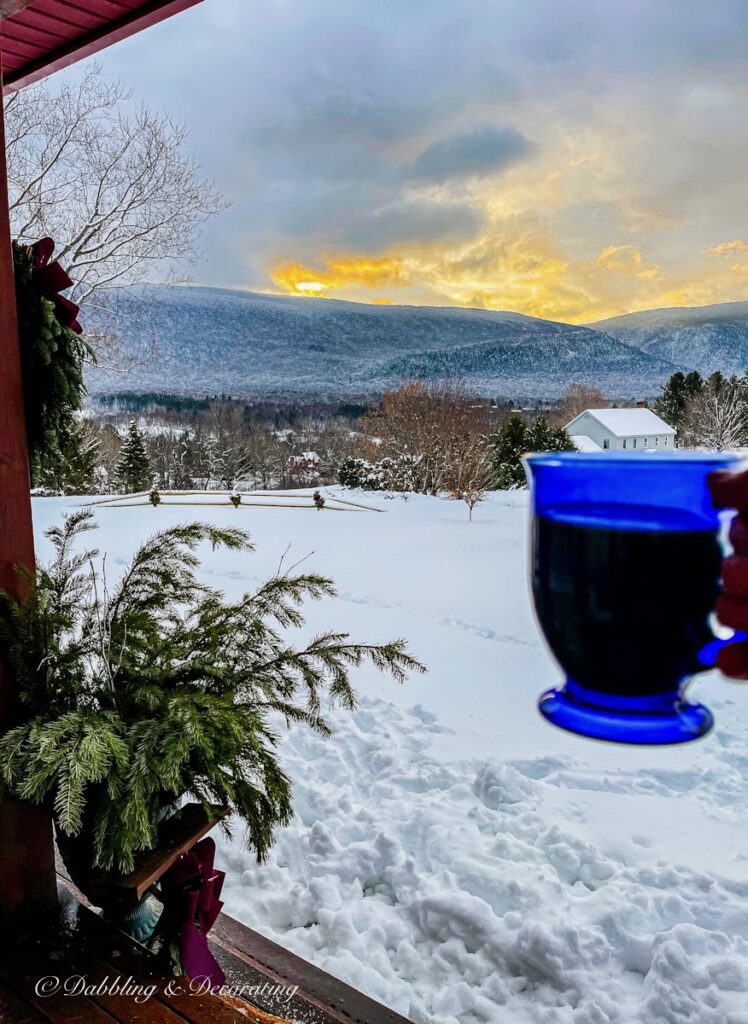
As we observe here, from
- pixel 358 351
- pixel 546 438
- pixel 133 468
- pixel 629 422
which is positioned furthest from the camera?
pixel 358 351

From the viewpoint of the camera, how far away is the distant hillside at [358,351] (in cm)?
1673

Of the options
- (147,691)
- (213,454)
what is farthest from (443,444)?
(147,691)

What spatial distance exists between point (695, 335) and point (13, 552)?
15.4 metres

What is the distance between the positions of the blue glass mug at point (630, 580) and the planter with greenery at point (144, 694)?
3.26ft

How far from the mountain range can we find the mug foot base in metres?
8.10

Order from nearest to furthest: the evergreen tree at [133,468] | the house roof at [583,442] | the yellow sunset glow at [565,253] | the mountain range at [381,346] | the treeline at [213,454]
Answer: the house roof at [583,442] < the evergreen tree at [133,468] < the treeline at [213,454] < the mountain range at [381,346] < the yellow sunset glow at [565,253]

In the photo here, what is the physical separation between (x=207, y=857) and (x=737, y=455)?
1383mm

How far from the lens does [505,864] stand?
77.3 inches

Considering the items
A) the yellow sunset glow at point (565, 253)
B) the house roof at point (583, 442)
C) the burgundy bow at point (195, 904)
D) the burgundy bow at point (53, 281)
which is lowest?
the burgundy bow at point (195, 904)

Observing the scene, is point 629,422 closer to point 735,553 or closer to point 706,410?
point 706,410

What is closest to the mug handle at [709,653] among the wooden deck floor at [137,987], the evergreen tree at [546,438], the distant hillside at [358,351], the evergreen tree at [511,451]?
the wooden deck floor at [137,987]

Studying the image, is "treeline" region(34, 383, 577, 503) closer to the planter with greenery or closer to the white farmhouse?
the white farmhouse

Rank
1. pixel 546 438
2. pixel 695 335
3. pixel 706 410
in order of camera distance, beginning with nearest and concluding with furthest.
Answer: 1. pixel 706 410
2. pixel 546 438
3. pixel 695 335

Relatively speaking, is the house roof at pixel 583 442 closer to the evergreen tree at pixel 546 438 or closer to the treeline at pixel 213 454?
the evergreen tree at pixel 546 438
